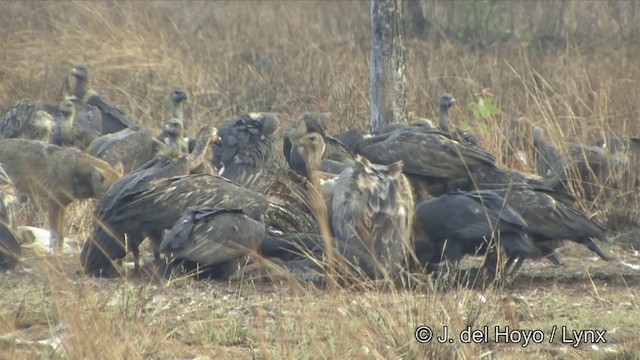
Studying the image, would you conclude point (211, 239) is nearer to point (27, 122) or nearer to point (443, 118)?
point (443, 118)

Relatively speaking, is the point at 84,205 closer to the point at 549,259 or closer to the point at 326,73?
the point at 549,259

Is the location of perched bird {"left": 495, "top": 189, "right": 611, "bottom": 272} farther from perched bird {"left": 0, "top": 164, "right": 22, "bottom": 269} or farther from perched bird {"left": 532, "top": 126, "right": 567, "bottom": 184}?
perched bird {"left": 0, "top": 164, "right": 22, "bottom": 269}

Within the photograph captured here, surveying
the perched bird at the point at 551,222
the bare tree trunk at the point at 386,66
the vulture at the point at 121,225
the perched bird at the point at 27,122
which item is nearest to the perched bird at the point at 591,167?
the perched bird at the point at 551,222

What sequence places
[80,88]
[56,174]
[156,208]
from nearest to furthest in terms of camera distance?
[156,208] → [56,174] → [80,88]

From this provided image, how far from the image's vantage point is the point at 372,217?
8.16 meters

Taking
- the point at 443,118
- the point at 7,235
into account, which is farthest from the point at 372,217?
the point at 443,118

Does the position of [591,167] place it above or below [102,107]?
above

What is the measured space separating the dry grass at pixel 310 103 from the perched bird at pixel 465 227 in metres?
0.38

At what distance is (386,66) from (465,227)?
492 centimetres

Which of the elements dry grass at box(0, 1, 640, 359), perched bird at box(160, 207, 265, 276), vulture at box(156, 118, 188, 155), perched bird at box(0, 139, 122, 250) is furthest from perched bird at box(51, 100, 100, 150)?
perched bird at box(160, 207, 265, 276)

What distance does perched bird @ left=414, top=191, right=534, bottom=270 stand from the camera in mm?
8102

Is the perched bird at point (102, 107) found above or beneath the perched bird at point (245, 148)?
beneath

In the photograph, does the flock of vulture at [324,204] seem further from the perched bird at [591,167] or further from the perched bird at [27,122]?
the perched bird at [27,122]

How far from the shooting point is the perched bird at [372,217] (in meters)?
7.91
